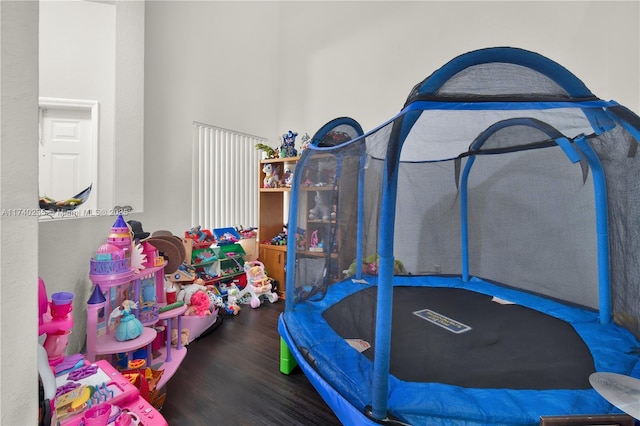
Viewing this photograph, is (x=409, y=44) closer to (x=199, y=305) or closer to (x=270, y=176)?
(x=270, y=176)

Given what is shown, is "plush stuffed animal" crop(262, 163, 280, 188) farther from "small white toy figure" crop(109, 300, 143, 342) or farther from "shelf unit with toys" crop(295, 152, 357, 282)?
"small white toy figure" crop(109, 300, 143, 342)

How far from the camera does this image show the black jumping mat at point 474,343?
129 cm

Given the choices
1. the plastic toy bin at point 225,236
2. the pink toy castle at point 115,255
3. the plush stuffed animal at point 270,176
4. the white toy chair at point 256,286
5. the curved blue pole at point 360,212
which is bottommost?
the white toy chair at point 256,286

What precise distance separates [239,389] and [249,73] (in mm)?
3809

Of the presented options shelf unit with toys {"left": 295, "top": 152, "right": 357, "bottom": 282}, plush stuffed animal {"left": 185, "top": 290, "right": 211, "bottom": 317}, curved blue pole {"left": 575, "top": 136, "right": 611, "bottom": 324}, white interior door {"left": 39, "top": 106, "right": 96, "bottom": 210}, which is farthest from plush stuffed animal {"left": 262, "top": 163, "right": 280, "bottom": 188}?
curved blue pole {"left": 575, "top": 136, "right": 611, "bottom": 324}

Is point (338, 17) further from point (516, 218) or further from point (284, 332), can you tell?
point (284, 332)

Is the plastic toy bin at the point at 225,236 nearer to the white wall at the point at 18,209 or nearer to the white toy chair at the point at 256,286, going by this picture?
the white toy chair at the point at 256,286

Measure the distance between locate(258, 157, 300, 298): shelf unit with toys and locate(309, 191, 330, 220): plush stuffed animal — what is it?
133cm

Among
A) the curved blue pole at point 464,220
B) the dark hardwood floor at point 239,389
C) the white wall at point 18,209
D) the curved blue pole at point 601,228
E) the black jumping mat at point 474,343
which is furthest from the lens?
the curved blue pole at point 464,220

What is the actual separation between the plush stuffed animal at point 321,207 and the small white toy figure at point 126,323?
3.98 ft

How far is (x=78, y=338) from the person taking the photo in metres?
1.59

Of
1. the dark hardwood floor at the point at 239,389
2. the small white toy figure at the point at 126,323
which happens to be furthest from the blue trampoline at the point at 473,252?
the small white toy figure at the point at 126,323

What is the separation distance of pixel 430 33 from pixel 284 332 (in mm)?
3244

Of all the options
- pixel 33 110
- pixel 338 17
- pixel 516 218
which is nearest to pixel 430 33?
pixel 338 17
